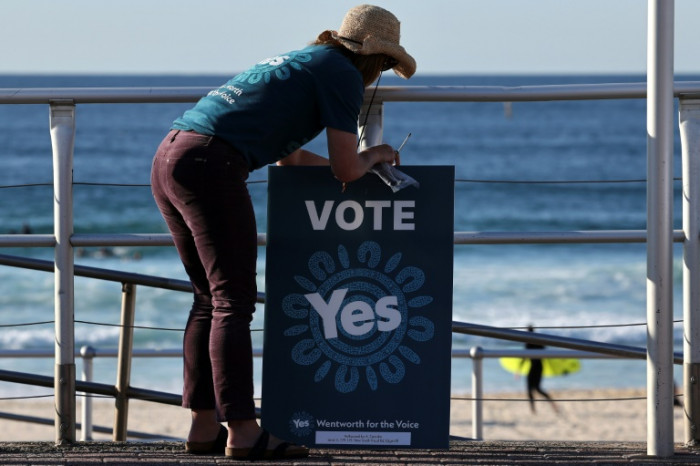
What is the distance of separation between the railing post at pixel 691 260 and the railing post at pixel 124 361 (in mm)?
1843

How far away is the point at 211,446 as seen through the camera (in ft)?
10.3

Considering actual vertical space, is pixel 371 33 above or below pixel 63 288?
above

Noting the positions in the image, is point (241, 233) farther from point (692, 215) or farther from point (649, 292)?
point (692, 215)

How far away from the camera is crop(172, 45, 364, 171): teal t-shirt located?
9.57 feet

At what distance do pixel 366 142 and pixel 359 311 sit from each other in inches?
22.5

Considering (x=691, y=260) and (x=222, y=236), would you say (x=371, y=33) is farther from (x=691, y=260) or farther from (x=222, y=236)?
(x=691, y=260)

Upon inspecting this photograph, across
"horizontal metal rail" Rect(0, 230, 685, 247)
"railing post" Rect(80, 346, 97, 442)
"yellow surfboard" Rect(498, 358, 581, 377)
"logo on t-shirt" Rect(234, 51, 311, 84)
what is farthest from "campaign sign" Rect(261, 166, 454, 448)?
"yellow surfboard" Rect(498, 358, 581, 377)

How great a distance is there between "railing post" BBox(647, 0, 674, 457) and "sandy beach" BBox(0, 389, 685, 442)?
6.53m

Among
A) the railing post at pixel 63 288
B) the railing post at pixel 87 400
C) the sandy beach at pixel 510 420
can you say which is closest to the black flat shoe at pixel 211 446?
the railing post at pixel 63 288

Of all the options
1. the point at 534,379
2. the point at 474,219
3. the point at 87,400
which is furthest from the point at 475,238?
the point at 474,219

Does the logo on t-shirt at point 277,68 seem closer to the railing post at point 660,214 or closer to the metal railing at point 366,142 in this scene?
the metal railing at point 366,142

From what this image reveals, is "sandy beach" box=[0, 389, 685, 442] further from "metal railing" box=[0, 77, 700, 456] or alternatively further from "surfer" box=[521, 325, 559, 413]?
"metal railing" box=[0, 77, 700, 456]

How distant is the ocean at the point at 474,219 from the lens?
13273 millimetres

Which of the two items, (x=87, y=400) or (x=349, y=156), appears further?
(x=87, y=400)
